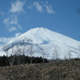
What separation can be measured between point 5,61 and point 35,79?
104 feet

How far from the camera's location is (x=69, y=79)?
7.77 m

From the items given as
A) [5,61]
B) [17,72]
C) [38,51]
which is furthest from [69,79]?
[38,51]

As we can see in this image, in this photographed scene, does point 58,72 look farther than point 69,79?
Yes

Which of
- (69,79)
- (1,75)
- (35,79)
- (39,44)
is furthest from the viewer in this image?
(39,44)

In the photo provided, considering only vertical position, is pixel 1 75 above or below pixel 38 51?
below

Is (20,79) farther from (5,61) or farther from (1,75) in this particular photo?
(5,61)

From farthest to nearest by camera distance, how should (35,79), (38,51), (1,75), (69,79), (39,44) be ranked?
1. (39,44)
2. (38,51)
3. (1,75)
4. (35,79)
5. (69,79)

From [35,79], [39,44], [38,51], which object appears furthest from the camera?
[39,44]

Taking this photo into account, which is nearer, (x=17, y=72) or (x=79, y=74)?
(x=79, y=74)

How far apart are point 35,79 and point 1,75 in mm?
2315

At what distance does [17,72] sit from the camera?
9641mm

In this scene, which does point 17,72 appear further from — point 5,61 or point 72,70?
point 5,61

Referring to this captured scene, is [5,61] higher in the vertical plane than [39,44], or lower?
lower

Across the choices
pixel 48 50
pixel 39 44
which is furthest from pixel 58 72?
pixel 39 44
